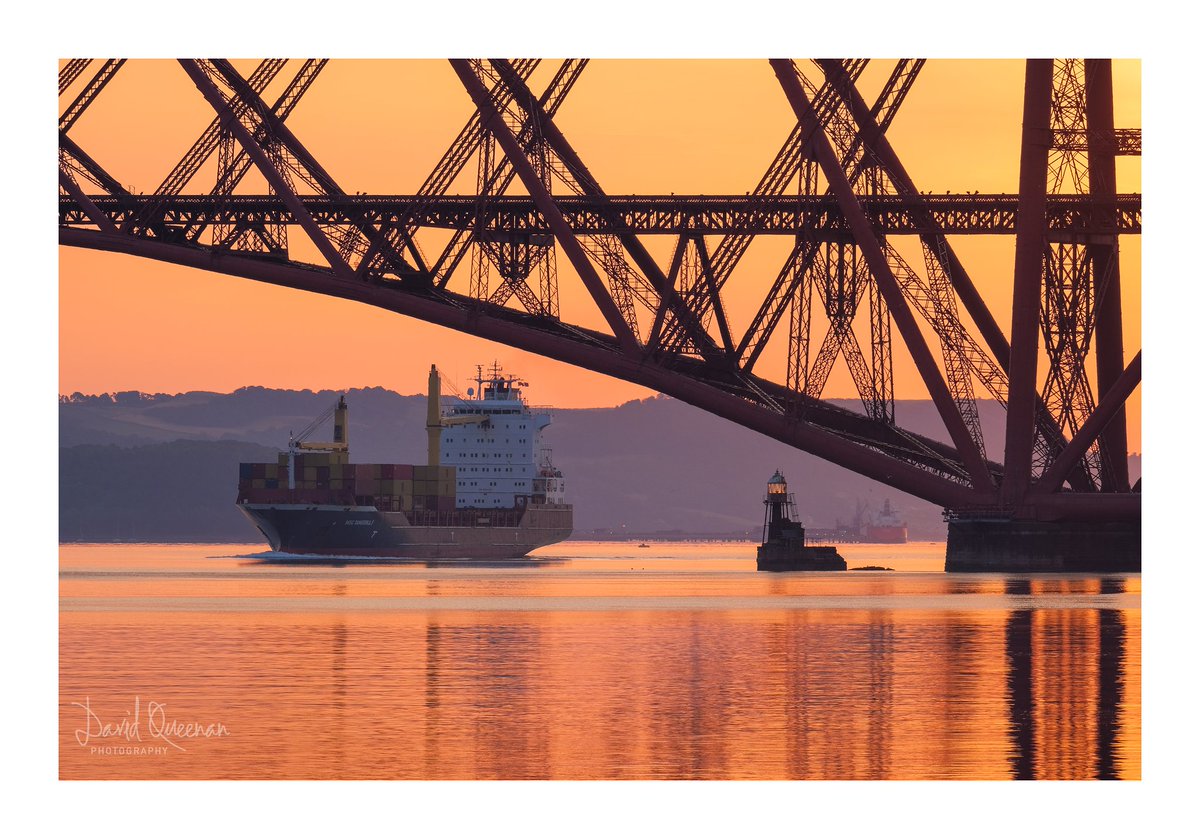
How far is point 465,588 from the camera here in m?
68.2

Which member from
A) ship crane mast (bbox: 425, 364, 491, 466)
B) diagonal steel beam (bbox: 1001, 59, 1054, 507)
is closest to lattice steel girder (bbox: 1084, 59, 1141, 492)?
diagonal steel beam (bbox: 1001, 59, 1054, 507)

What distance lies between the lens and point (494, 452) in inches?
5635

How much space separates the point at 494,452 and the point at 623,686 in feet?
369

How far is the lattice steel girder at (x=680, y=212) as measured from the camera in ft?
187

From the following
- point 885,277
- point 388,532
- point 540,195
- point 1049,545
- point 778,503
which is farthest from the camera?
point 388,532

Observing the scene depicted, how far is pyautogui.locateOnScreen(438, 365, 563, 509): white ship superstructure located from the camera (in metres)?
142

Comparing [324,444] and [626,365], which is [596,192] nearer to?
[626,365]

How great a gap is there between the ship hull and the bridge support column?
73104 mm

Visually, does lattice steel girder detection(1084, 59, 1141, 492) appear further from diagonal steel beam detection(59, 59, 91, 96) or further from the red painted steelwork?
diagonal steel beam detection(59, 59, 91, 96)

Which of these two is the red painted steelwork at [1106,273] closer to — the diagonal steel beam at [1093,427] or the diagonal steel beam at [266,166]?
the diagonal steel beam at [1093,427]

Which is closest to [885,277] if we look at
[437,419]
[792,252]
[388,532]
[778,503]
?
[792,252]

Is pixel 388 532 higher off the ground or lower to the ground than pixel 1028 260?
lower

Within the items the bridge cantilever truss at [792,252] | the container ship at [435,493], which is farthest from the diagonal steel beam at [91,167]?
the container ship at [435,493]

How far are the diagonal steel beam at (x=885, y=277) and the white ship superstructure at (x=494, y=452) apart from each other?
8666cm
